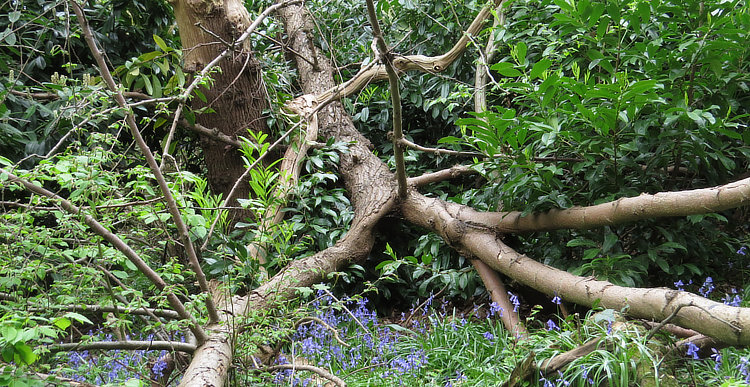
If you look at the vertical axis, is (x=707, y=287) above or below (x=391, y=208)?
below

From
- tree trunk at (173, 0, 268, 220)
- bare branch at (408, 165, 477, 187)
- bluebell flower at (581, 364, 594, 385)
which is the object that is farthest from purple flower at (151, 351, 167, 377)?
bare branch at (408, 165, 477, 187)

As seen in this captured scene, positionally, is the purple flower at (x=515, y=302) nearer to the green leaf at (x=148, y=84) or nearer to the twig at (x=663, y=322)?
the twig at (x=663, y=322)

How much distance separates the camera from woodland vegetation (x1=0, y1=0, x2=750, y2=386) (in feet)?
6.90

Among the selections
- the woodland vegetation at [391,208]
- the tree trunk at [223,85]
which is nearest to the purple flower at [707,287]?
the woodland vegetation at [391,208]

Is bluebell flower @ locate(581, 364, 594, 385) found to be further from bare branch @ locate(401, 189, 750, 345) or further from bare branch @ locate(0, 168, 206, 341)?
bare branch @ locate(0, 168, 206, 341)

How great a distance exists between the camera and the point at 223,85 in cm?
429

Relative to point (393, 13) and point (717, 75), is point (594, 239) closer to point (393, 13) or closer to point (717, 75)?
point (717, 75)

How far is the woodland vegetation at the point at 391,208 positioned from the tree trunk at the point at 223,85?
0.7 inches

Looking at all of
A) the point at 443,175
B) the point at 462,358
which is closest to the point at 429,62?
the point at 443,175

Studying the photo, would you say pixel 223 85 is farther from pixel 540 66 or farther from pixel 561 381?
pixel 561 381

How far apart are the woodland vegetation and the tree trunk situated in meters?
0.02

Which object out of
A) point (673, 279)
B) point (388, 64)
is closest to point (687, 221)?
point (673, 279)

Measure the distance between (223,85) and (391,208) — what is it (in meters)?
1.62

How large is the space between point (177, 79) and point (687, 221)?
342 centimetres
